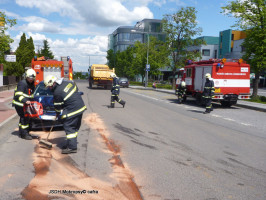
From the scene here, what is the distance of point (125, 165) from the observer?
5.09 metres

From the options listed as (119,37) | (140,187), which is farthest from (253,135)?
(119,37)

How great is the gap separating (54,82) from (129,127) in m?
3.93

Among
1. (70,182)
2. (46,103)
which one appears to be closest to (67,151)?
(70,182)

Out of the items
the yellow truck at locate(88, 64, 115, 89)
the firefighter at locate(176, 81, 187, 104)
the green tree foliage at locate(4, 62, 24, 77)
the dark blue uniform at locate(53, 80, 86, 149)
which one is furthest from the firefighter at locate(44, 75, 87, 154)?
the green tree foliage at locate(4, 62, 24, 77)

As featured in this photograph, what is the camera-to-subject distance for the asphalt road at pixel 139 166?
3.94 m

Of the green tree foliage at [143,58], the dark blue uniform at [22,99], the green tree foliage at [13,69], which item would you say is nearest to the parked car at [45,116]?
the dark blue uniform at [22,99]

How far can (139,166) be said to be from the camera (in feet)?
16.6

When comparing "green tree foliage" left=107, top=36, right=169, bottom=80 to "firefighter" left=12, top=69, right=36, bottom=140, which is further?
"green tree foliage" left=107, top=36, right=169, bottom=80

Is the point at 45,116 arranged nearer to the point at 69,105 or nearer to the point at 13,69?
the point at 69,105

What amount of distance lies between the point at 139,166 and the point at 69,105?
188 cm

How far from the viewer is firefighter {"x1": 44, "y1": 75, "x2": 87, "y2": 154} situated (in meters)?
5.60

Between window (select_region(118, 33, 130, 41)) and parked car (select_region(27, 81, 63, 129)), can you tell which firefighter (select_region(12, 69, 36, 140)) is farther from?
window (select_region(118, 33, 130, 41))

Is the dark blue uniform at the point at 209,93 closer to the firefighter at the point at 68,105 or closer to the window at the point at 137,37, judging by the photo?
the firefighter at the point at 68,105

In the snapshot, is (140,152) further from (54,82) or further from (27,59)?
(27,59)
